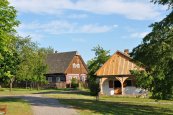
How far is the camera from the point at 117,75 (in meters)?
56.3

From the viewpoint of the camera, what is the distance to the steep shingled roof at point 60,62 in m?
84.4

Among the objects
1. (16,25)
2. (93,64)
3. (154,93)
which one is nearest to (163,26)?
(154,93)

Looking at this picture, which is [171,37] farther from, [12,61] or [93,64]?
[93,64]

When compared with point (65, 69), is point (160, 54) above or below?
below

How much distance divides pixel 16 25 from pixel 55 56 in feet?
201

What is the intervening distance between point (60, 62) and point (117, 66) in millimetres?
31020

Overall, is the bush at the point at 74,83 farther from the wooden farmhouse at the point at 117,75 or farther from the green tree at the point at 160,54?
the green tree at the point at 160,54

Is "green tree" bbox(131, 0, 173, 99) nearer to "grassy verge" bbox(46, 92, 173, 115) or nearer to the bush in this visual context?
"grassy verge" bbox(46, 92, 173, 115)

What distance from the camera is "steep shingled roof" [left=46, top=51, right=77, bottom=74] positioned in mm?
84375

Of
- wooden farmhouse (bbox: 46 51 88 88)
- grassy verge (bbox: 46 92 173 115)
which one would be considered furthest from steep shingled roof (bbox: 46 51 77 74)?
grassy verge (bbox: 46 92 173 115)

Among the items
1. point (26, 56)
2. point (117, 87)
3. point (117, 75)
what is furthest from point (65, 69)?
point (117, 75)

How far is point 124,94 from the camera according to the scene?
5672cm

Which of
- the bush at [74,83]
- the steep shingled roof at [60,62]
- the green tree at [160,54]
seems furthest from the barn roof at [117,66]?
the steep shingled roof at [60,62]

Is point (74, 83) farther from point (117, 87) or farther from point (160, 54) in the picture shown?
point (160, 54)
